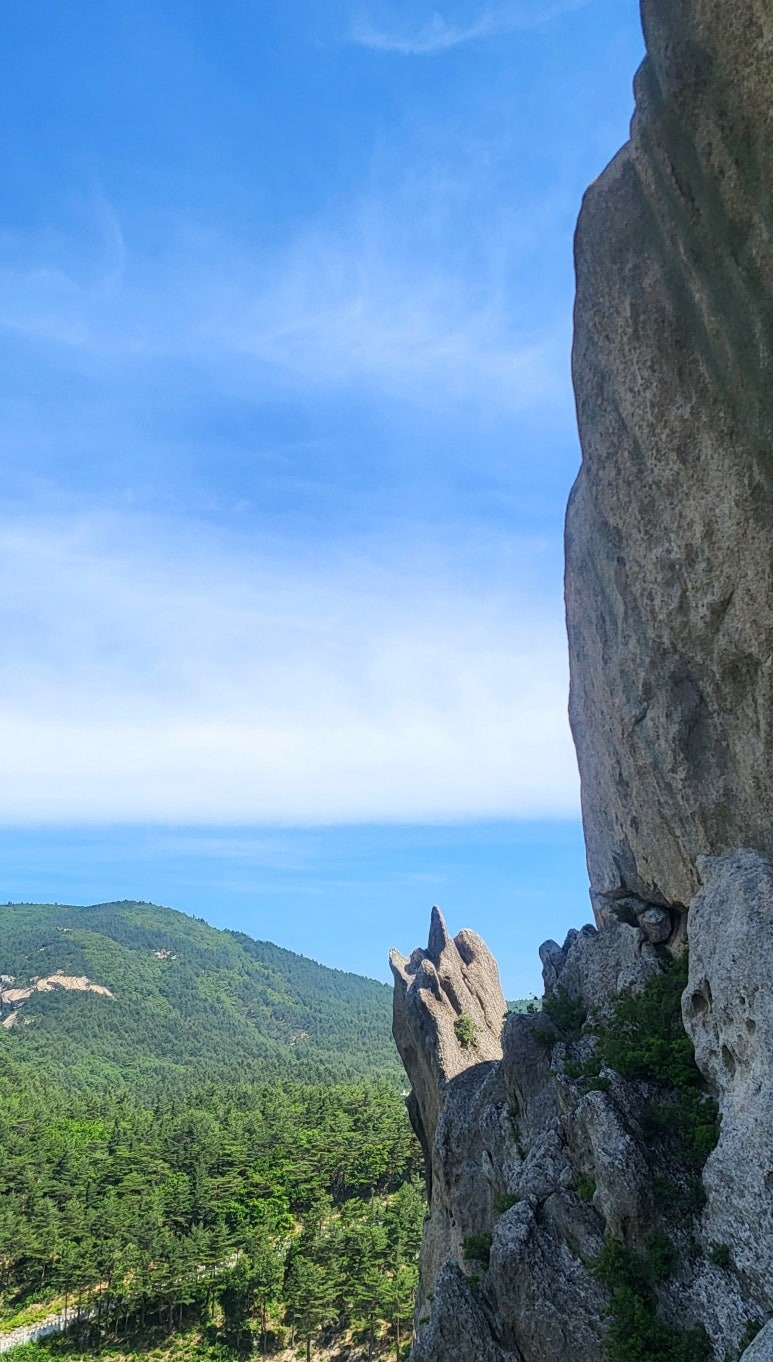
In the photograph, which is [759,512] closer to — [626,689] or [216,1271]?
[626,689]

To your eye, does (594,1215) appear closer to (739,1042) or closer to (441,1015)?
(739,1042)

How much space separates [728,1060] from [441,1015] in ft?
77.5

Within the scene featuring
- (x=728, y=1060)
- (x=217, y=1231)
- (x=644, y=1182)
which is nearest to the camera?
(x=644, y=1182)

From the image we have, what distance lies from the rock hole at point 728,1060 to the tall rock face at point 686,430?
17.2ft

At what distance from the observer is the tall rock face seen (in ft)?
56.3

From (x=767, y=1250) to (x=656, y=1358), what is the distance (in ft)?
9.97

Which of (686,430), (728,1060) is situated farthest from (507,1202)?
(686,430)

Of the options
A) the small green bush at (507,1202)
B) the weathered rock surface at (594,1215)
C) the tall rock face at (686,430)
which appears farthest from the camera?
the small green bush at (507,1202)

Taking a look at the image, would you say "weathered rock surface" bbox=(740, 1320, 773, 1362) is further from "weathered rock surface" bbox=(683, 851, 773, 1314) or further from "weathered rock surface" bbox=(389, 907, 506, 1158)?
"weathered rock surface" bbox=(389, 907, 506, 1158)

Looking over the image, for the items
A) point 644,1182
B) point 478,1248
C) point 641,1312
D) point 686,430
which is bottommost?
point 478,1248

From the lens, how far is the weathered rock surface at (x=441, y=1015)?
38531 millimetres

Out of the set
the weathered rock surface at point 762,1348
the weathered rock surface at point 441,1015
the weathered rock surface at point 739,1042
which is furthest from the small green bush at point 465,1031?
the weathered rock surface at point 762,1348

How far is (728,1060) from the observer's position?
19.0 m

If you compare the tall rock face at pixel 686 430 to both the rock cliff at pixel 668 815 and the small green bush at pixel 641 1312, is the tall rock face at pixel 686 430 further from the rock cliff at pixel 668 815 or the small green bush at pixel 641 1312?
the small green bush at pixel 641 1312
